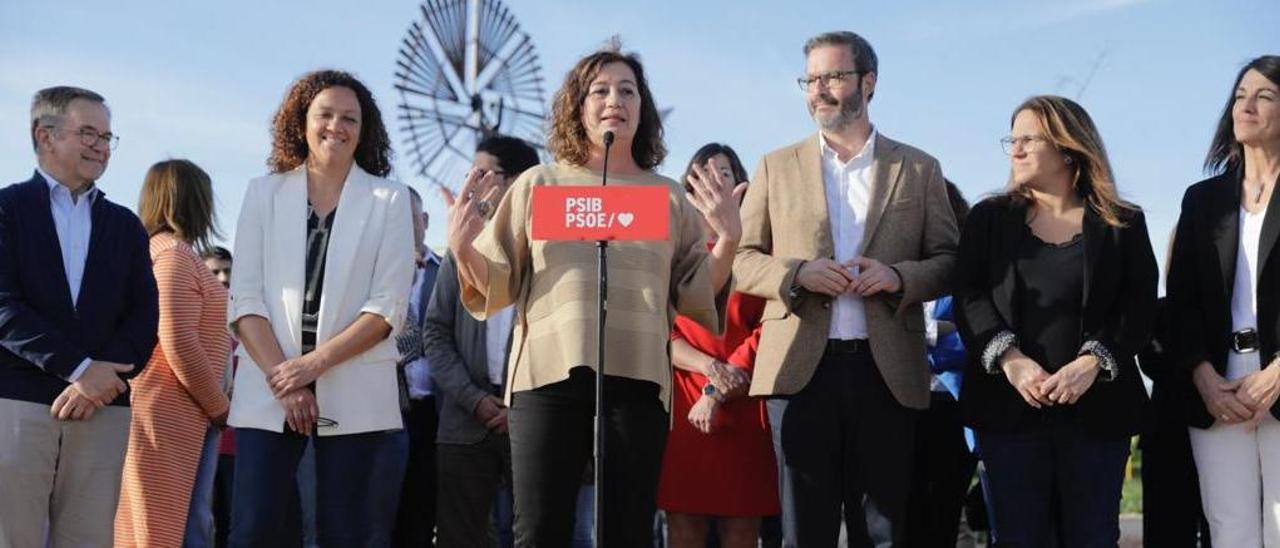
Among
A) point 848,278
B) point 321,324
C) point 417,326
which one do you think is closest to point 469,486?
point 417,326

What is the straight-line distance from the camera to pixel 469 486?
574 centimetres

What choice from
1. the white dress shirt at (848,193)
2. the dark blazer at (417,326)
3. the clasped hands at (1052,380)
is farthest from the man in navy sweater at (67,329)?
the clasped hands at (1052,380)

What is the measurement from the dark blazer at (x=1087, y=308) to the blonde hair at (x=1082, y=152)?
0.17ft

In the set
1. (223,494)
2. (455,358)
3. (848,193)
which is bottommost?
(223,494)

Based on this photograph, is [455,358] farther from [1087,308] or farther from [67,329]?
[1087,308]

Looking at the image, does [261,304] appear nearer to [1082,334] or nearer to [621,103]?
[621,103]

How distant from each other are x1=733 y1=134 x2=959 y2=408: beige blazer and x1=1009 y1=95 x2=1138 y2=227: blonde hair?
0.34 metres

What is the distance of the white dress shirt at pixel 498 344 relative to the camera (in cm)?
583

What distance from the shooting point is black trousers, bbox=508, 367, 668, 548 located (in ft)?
12.9

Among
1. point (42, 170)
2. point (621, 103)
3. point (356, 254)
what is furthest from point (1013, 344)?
point (42, 170)

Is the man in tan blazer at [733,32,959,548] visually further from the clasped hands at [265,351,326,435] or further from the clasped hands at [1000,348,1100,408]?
the clasped hands at [265,351,326,435]

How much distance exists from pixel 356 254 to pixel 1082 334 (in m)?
2.41

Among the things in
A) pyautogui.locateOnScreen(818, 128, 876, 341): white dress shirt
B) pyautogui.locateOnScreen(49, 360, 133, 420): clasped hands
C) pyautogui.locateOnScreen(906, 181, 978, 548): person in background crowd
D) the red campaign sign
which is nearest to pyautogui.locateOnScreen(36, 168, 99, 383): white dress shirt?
pyautogui.locateOnScreen(49, 360, 133, 420): clasped hands

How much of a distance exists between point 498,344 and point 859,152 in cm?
181
